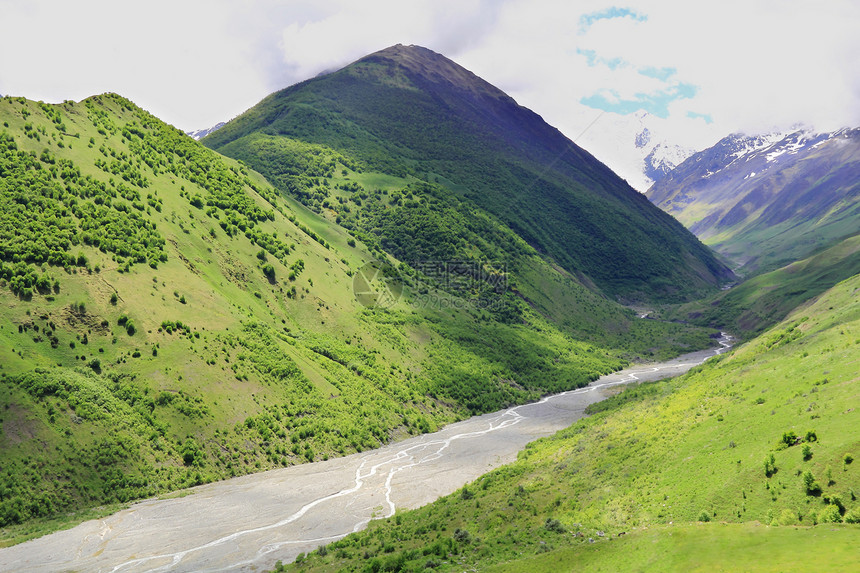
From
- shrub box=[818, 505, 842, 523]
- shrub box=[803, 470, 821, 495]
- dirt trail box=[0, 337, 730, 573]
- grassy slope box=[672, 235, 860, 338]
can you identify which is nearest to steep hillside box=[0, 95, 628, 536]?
dirt trail box=[0, 337, 730, 573]

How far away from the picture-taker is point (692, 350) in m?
136

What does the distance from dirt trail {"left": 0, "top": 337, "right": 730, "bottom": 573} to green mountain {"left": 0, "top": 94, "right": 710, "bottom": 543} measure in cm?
343

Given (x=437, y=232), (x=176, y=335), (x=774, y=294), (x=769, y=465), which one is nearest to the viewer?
(x=769, y=465)

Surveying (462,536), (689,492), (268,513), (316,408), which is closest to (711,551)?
(689,492)

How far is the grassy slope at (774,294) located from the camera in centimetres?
13150

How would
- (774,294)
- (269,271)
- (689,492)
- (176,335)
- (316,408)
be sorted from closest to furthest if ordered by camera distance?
1. (689,492)
2. (176,335)
3. (316,408)
4. (269,271)
5. (774,294)

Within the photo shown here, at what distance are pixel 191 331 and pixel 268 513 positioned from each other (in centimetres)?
2586

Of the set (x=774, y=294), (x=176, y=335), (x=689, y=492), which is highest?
(x=176, y=335)

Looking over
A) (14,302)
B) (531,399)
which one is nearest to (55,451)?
(14,302)

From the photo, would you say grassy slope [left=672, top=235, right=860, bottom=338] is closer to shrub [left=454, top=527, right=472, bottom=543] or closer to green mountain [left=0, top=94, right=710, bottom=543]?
green mountain [left=0, top=94, right=710, bottom=543]

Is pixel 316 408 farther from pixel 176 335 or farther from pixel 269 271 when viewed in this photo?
pixel 269 271

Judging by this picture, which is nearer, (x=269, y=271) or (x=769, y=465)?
(x=769, y=465)

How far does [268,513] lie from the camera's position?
45750 mm

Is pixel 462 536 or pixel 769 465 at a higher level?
pixel 769 465
